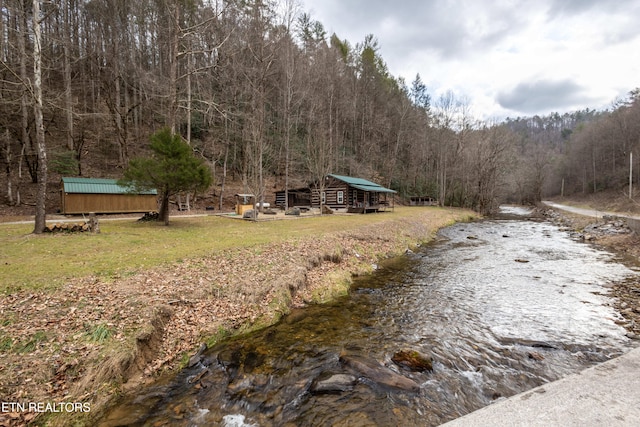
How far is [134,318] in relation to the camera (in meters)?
5.78

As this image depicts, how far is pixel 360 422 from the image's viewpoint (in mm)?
4074

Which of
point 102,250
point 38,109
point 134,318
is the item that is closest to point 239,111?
point 38,109

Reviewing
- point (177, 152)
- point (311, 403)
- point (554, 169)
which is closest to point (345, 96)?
point (177, 152)

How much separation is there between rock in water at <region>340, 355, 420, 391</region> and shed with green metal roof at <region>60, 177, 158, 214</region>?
19775 millimetres

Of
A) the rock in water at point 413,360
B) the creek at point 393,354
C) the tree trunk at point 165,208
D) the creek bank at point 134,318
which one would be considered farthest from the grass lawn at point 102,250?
the rock in water at point 413,360

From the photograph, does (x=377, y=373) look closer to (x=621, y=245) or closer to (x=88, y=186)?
(x=621, y=245)

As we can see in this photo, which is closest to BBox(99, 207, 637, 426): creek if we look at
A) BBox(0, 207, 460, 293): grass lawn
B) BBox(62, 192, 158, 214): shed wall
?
BBox(0, 207, 460, 293): grass lawn

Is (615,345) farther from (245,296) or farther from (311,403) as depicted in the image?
(245,296)

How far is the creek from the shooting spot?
4332 millimetres

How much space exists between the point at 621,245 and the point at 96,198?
118 feet

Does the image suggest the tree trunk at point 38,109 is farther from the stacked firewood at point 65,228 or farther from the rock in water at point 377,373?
the rock in water at point 377,373

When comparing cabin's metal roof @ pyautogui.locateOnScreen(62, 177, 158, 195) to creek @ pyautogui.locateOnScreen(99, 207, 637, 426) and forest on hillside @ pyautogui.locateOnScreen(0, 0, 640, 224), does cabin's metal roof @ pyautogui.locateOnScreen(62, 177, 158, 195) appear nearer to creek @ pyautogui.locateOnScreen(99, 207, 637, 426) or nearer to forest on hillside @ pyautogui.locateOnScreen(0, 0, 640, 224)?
forest on hillside @ pyautogui.locateOnScreen(0, 0, 640, 224)

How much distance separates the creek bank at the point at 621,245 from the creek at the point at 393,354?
0.96ft

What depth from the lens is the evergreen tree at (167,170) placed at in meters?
14.8
